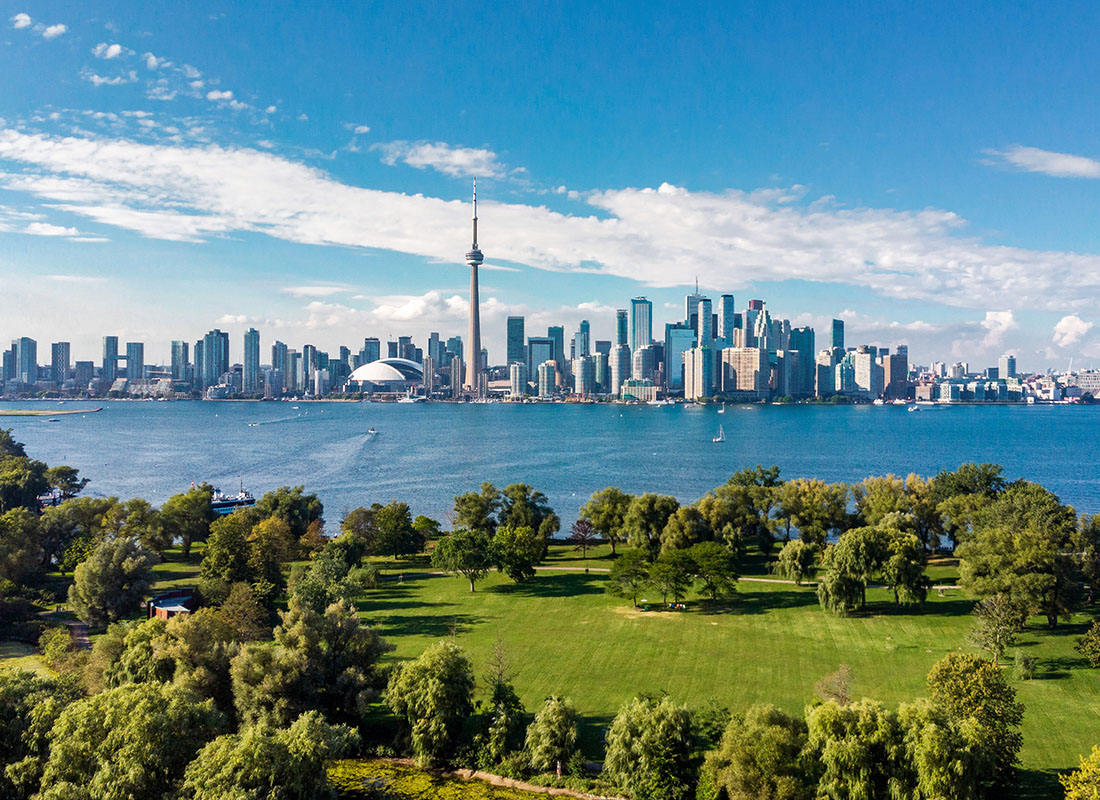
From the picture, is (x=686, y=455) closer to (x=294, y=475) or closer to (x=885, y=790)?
(x=294, y=475)

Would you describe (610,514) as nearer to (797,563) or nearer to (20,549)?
(797,563)

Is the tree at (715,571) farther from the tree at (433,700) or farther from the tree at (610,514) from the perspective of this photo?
the tree at (433,700)

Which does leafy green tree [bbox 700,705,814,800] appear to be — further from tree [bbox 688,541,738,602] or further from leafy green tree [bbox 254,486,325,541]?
leafy green tree [bbox 254,486,325,541]

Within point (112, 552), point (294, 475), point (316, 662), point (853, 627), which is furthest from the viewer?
point (294, 475)

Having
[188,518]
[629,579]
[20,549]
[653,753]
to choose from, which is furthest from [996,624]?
[188,518]

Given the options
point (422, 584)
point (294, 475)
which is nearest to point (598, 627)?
point (422, 584)

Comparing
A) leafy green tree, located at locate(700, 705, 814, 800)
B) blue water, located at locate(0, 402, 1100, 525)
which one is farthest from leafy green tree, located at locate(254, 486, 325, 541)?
leafy green tree, located at locate(700, 705, 814, 800)
